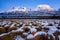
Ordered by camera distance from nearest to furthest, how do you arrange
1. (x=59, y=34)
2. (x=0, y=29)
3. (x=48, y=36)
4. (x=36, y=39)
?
(x=36, y=39) < (x=48, y=36) < (x=59, y=34) < (x=0, y=29)

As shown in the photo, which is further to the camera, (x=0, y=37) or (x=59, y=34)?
(x=59, y=34)

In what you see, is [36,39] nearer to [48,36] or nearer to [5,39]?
[48,36]

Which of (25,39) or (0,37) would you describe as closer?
(0,37)

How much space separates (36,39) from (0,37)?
354 millimetres

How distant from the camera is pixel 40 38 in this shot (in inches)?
44.7

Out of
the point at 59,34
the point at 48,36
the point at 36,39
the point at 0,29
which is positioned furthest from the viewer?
the point at 0,29

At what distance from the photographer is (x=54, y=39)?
1.24 metres

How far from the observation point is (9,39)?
119 centimetres

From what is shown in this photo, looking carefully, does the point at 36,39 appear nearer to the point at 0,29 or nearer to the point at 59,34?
the point at 59,34

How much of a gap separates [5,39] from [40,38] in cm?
36

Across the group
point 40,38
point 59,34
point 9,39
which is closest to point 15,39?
point 9,39

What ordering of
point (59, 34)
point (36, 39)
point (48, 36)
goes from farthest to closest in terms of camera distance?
point (59, 34) < point (48, 36) < point (36, 39)

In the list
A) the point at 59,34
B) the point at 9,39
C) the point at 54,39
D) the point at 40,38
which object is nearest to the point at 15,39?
the point at 9,39

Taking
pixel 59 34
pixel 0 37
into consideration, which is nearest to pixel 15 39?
pixel 0 37
